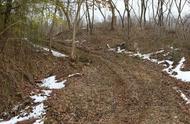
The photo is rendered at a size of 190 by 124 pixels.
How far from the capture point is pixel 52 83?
24344mm

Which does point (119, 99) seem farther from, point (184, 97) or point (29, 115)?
point (29, 115)

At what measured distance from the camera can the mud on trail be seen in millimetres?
16547

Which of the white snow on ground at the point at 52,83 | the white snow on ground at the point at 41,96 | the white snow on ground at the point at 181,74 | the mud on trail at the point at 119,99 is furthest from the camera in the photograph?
the white snow on ground at the point at 181,74

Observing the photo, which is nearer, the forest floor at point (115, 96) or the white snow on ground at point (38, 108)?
the forest floor at point (115, 96)

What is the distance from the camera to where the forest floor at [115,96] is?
653 inches

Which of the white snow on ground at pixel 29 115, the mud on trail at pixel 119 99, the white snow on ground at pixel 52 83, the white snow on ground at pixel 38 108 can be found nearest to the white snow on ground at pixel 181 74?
the mud on trail at pixel 119 99

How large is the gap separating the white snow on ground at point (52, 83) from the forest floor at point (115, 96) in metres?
0.50

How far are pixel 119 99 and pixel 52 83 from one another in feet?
19.3

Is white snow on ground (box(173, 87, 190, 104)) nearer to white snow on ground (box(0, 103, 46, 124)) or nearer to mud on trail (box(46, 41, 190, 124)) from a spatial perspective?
mud on trail (box(46, 41, 190, 124))

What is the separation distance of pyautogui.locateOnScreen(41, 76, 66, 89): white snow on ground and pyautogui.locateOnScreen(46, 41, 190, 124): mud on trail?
0.58 meters

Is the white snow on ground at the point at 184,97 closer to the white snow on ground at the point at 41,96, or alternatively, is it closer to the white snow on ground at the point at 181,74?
the white snow on ground at the point at 181,74

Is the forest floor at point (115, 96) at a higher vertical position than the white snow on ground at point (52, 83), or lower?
lower

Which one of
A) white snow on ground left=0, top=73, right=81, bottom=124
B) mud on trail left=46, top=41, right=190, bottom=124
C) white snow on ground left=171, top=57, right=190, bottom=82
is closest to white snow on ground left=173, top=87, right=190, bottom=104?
mud on trail left=46, top=41, right=190, bottom=124

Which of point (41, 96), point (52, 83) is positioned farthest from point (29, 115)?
point (52, 83)
